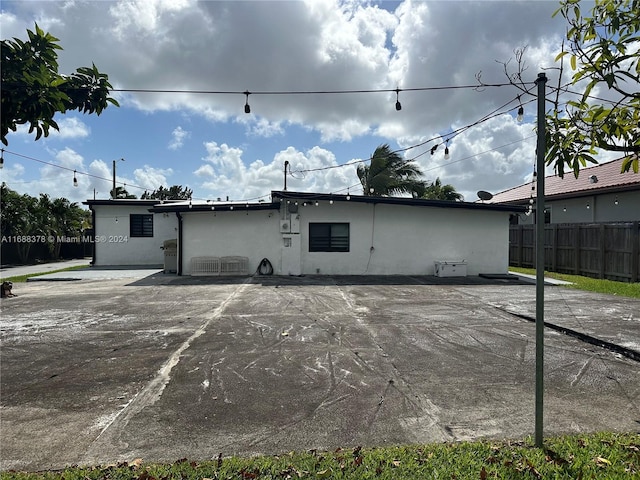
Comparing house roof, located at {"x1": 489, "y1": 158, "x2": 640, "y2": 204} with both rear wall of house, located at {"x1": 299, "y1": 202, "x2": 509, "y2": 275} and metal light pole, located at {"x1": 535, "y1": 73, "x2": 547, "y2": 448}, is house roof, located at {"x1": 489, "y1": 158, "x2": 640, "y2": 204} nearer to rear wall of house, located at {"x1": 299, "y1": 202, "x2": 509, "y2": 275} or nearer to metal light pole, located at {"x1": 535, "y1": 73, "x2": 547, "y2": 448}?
rear wall of house, located at {"x1": 299, "y1": 202, "x2": 509, "y2": 275}

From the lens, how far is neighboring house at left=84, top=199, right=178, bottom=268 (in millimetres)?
20266

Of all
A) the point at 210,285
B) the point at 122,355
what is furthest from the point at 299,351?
the point at 210,285

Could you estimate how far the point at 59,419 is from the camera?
3.51 metres

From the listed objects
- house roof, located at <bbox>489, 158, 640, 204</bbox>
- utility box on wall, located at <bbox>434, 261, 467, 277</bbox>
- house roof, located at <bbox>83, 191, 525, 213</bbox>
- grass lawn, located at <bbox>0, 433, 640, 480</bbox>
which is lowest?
grass lawn, located at <bbox>0, 433, 640, 480</bbox>

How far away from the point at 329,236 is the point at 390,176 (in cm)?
1019

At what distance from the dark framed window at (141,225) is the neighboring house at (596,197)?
17.9 m

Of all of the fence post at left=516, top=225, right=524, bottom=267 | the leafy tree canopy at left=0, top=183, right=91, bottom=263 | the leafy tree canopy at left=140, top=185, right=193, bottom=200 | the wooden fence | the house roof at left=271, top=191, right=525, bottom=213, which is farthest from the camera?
the leafy tree canopy at left=140, top=185, right=193, bottom=200

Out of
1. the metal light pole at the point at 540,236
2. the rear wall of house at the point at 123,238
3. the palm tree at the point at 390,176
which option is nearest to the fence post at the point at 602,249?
the palm tree at the point at 390,176

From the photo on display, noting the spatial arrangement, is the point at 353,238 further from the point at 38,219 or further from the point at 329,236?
the point at 38,219

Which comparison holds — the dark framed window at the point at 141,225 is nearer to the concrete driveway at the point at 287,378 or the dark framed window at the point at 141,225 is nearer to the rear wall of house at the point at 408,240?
the rear wall of house at the point at 408,240

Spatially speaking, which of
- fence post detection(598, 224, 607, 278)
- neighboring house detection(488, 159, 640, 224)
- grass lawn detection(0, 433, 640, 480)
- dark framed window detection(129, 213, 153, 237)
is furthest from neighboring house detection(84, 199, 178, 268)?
grass lawn detection(0, 433, 640, 480)

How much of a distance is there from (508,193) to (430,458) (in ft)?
85.4

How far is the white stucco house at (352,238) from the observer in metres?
15.9

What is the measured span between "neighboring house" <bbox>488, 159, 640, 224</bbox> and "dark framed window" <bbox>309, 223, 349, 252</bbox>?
7.07 metres
